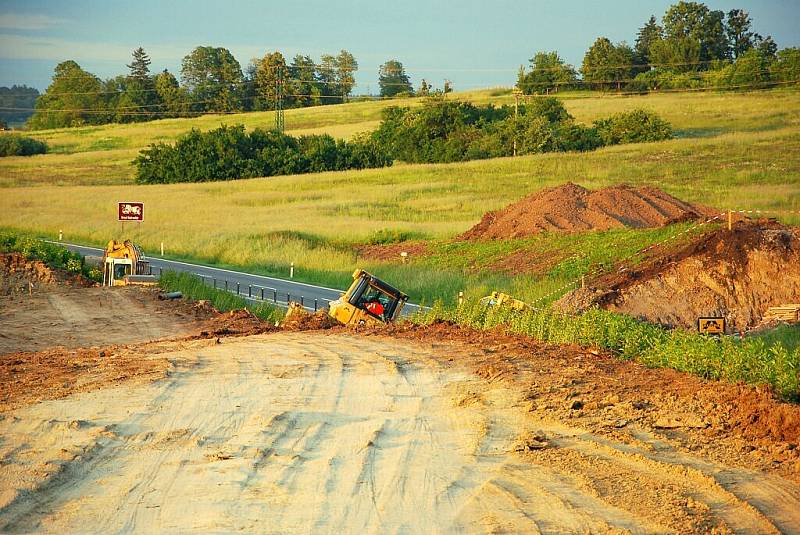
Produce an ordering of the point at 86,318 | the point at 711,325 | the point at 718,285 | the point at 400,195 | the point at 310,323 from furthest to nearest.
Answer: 1. the point at 400,195
2. the point at 718,285
3. the point at 86,318
4. the point at 310,323
5. the point at 711,325

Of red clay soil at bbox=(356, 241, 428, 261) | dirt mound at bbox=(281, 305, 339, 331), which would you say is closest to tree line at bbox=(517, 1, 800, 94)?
red clay soil at bbox=(356, 241, 428, 261)

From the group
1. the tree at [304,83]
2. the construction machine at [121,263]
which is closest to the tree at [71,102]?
the tree at [304,83]

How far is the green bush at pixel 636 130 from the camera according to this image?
86.6 m

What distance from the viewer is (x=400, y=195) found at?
69.1 metres

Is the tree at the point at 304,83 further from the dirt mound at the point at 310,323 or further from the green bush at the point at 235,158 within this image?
the dirt mound at the point at 310,323

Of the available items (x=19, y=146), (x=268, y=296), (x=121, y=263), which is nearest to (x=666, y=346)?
(x=121, y=263)

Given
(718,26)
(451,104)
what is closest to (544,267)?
(451,104)

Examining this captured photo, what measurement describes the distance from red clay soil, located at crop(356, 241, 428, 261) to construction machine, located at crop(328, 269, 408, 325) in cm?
2231

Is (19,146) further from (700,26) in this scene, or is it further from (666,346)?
(666,346)

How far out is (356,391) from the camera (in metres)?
13.0

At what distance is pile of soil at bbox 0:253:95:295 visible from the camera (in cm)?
3027

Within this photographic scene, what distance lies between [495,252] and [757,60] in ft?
266

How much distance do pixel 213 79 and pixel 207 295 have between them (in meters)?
122

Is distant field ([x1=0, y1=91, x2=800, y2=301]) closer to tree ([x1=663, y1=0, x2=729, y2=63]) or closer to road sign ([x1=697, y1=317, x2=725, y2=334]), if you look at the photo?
road sign ([x1=697, y1=317, x2=725, y2=334])
